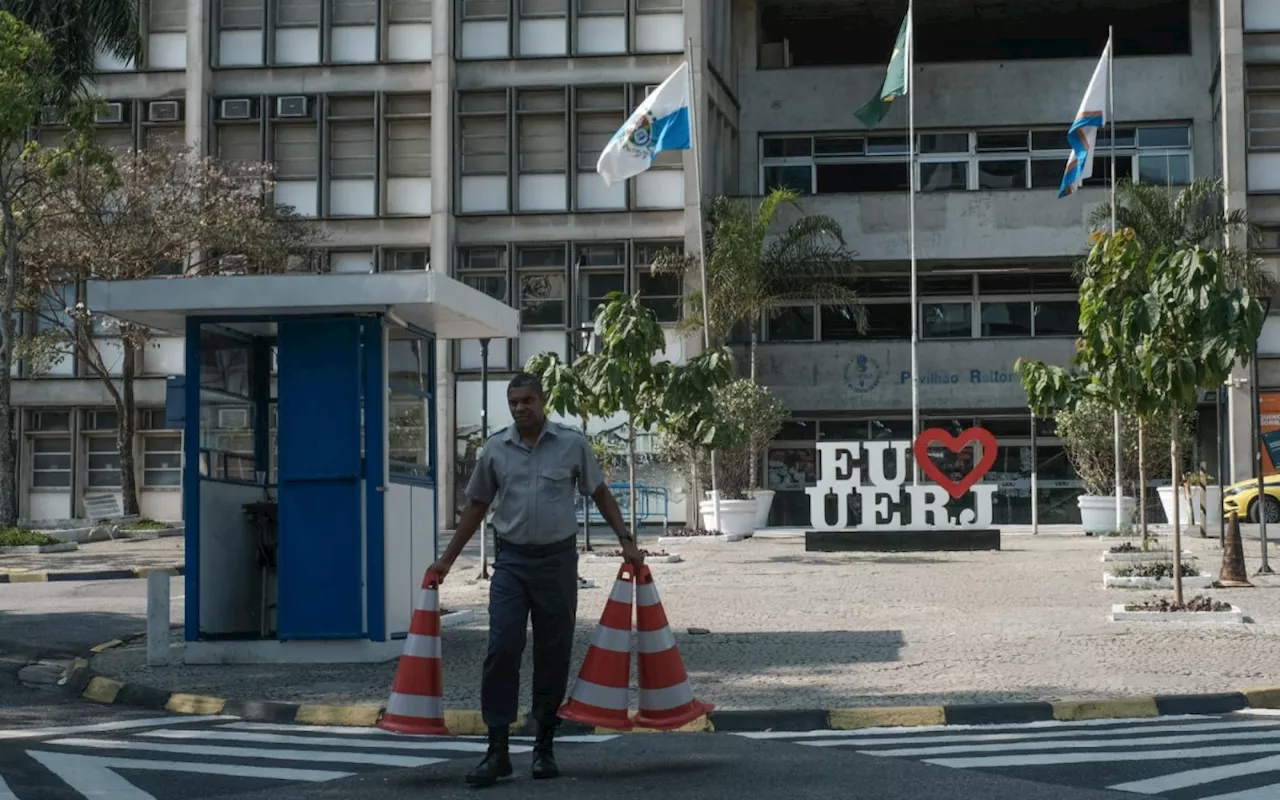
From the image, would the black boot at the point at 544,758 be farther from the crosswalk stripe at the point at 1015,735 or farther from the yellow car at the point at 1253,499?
the yellow car at the point at 1253,499

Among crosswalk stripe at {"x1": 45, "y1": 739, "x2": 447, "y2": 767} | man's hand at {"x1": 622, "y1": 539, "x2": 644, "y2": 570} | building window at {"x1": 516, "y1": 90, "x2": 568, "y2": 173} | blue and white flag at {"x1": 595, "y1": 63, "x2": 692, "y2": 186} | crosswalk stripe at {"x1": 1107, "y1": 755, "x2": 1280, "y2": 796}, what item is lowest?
crosswalk stripe at {"x1": 45, "y1": 739, "x2": 447, "y2": 767}

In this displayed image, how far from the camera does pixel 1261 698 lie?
11.5 m

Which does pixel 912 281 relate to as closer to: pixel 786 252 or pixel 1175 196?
pixel 786 252

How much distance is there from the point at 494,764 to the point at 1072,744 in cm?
325

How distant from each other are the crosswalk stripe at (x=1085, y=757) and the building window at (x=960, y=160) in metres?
34.1

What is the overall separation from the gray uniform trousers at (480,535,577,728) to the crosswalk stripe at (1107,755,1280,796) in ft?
8.47

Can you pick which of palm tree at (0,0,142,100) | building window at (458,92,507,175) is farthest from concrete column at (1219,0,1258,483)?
palm tree at (0,0,142,100)

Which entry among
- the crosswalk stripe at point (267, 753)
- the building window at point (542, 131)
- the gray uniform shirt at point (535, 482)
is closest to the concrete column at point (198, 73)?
the building window at point (542, 131)

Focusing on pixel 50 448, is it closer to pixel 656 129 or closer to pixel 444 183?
pixel 444 183

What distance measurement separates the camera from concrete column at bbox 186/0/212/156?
41.3 meters

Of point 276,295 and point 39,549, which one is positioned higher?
point 276,295

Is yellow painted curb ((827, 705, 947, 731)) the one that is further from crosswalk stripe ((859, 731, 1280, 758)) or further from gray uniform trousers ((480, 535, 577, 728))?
gray uniform trousers ((480, 535, 577, 728))

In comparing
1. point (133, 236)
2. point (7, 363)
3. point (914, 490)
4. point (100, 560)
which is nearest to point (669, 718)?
point (914, 490)

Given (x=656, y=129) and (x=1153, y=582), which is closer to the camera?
(x=1153, y=582)
